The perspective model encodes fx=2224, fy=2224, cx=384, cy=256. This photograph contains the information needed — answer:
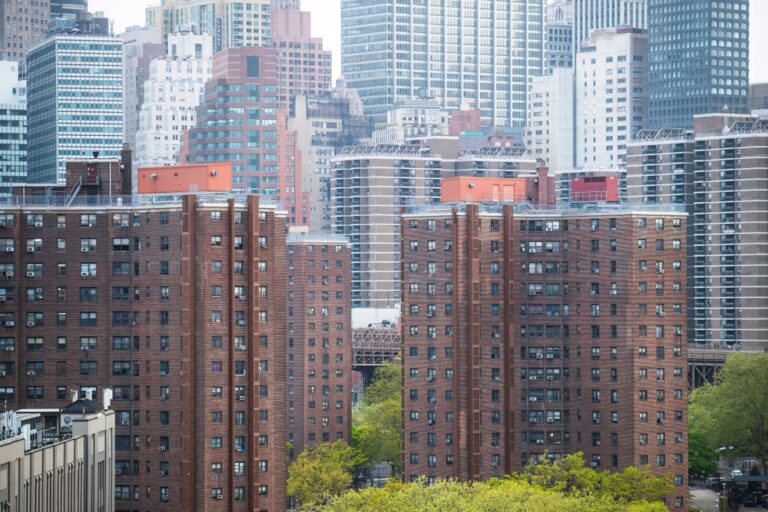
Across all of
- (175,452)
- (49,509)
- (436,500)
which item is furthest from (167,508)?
(49,509)

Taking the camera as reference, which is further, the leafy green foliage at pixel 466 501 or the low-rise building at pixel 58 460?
the leafy green foliage at pixel 466 501

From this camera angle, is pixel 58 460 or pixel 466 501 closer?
pixel 58 460

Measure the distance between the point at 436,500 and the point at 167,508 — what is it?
96.6 ft

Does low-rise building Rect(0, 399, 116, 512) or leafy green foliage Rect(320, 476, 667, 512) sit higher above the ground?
low-rise building Rect(0, 399, 116, 512)

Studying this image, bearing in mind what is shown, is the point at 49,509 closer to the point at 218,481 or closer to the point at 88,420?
the point at 88,420

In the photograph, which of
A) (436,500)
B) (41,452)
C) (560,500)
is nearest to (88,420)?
(41,452)

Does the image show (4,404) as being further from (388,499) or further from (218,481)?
(388,499)

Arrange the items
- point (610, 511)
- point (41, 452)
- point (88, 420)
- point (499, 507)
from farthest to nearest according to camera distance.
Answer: point (610, 511), point (499, 507), point (88, 420), point (41, 452)

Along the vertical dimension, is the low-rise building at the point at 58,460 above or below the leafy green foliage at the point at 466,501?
above

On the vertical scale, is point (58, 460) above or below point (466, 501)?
above

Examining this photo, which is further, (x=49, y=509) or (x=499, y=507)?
(x=499, y=507)

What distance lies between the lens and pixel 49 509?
140875 mm

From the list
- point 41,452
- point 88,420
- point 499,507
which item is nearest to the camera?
point 41,452

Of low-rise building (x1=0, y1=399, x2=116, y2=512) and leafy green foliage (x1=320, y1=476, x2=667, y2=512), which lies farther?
leafy green foliage (x1=320, y1=476, x2=667, y2=512)
